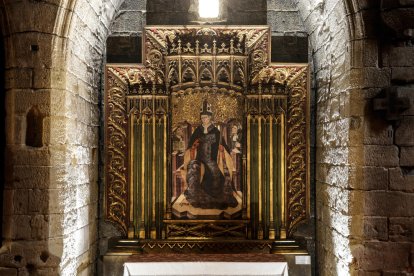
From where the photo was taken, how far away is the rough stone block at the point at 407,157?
369 centimetres

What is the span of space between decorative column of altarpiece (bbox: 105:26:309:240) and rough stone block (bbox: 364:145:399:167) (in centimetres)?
130

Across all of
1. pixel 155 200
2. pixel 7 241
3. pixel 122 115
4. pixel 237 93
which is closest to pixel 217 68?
pixel 237 93

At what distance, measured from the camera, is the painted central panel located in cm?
498

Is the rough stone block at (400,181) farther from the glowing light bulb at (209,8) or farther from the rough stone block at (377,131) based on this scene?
the glowing light bulb at (209,8)

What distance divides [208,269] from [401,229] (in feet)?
6.06

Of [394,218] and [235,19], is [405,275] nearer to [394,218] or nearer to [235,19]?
[394,218]

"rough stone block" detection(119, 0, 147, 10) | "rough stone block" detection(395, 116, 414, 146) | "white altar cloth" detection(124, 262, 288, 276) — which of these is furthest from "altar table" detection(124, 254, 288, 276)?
"rough stone block" detection(119, 0, 147, 10)

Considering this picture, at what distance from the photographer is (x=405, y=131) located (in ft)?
12.1

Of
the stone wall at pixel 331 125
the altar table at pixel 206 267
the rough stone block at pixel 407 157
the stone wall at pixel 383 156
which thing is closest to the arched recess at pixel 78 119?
the altar table at pixel 206 267

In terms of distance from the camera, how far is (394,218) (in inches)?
144

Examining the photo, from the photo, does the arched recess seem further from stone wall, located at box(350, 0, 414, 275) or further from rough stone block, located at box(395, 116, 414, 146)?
rough stone block, located at box(395, 116, 414, 146)

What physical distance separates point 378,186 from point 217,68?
2.18 metres

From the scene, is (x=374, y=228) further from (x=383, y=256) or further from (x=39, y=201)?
(x=39, y=201)

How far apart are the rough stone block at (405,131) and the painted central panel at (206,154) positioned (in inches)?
70.8
